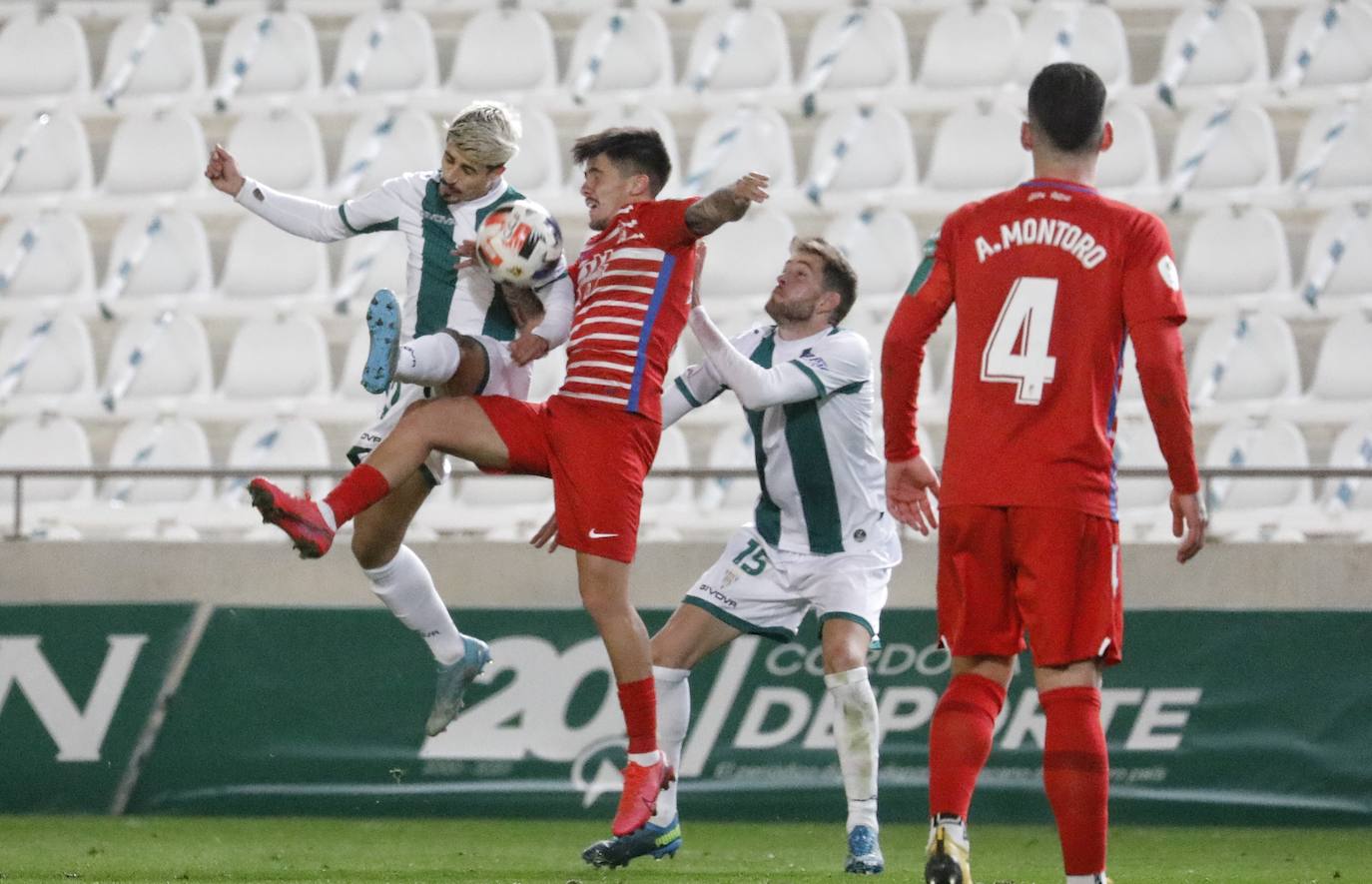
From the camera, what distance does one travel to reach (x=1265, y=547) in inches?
331

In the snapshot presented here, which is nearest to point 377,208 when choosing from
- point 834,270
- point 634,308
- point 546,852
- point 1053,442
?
point 634,308

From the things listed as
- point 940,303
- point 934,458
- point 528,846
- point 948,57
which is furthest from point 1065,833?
point 948,57

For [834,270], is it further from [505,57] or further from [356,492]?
[505,57]

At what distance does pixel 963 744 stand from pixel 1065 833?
0.95 feet

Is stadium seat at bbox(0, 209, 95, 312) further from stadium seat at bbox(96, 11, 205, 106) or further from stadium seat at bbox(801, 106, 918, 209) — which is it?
stadium seat at bbox(801, 106, 918, 209)

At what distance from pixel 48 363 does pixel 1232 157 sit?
260 inches

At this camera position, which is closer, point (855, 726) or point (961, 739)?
point (961, 739)

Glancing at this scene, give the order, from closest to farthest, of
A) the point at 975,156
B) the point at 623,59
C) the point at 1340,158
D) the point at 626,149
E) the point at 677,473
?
the point at 626,149 → the point at 677,473 → the point at 1340,158 → the point at 975,156 → the point at 623,59

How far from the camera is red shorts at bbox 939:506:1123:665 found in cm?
422

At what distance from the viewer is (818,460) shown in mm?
6426

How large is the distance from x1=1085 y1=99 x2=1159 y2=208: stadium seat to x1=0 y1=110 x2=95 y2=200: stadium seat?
19.4ft

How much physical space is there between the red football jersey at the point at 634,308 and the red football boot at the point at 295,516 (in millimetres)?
854

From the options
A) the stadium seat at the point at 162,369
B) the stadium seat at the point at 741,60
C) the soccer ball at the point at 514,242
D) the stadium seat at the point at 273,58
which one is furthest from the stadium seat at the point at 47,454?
the soccer ball at the point at 514,242

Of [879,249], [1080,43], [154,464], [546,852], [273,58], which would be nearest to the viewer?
[546,852]
